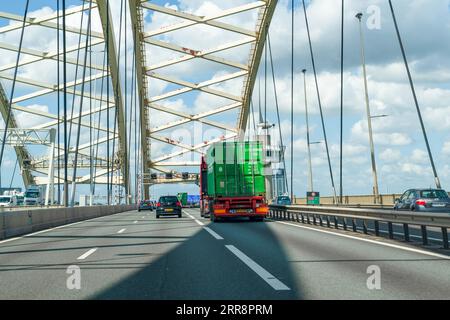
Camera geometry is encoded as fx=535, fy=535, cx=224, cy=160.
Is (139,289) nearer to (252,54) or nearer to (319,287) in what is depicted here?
(319,287)

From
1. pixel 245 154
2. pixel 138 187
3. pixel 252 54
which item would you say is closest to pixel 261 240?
pixel 245 154

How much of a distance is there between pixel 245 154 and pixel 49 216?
892 cm

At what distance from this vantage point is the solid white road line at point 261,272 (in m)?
6.88

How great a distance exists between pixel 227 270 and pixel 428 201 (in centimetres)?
1606

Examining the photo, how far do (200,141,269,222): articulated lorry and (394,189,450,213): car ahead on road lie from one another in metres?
6.25

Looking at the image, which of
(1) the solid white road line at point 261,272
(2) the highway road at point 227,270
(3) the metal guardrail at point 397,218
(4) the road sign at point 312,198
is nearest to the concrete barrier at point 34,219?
(2) the highway road at point 227,270

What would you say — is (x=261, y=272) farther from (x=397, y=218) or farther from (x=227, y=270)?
(x=397, y=218)

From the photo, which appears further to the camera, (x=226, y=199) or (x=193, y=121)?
(x=193, y=121)

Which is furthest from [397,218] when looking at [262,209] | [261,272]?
[262,209]

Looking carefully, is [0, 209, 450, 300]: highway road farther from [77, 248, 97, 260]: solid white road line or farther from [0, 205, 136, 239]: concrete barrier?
[0, 205, 136, 239]: concrete barrier

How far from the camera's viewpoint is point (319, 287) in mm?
6727

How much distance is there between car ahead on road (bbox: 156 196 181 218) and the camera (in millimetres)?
33156

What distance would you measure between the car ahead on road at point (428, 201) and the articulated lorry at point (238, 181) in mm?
6252

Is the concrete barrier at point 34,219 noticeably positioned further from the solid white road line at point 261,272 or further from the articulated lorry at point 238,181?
the solid white road line at point 261,272
